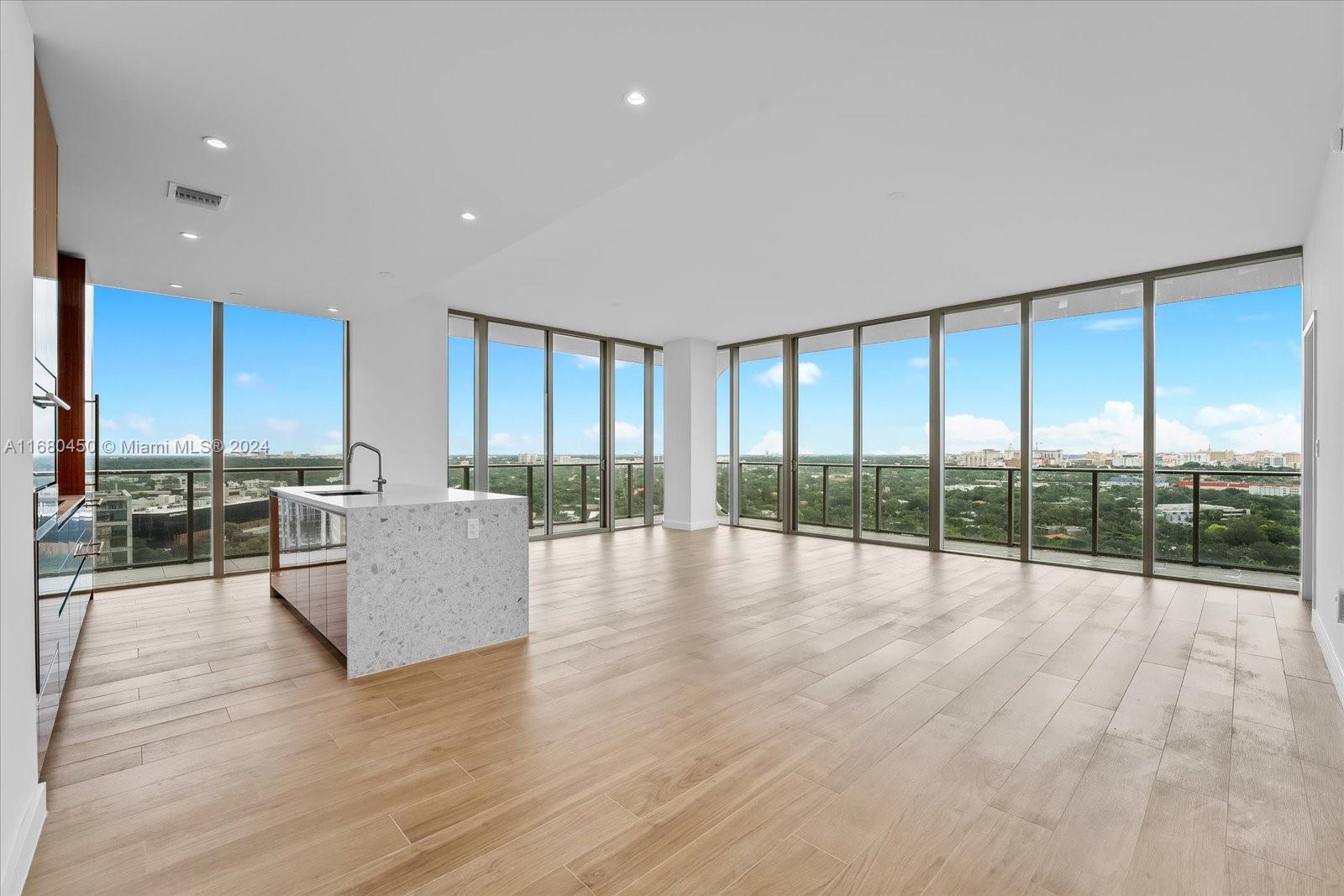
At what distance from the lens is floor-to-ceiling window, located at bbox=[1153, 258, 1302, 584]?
15.7 ft

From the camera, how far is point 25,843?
1.58 meters

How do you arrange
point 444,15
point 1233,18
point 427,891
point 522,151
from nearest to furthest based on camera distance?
1. point 427,891
2. point 444,15
3. point 1233,18
4. point 522,151

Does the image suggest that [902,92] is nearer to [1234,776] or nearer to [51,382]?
[1234,776]

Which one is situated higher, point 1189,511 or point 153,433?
point 153,433

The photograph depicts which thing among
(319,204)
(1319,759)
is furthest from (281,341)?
(1319,759)

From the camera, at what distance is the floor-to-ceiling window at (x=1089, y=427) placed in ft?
17.8

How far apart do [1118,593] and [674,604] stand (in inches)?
132

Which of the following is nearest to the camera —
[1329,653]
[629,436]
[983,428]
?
[1329,653]

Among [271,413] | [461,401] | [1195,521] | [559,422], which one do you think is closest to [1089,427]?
[1195,521]

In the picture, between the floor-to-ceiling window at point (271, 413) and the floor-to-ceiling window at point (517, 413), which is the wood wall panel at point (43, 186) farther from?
the floor-to-ceiling window at point (517, 413)

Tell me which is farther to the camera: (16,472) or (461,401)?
(461,401)

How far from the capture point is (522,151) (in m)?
2.71

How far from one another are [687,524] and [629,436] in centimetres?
145

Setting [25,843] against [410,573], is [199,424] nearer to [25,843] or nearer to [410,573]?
[410,573]
